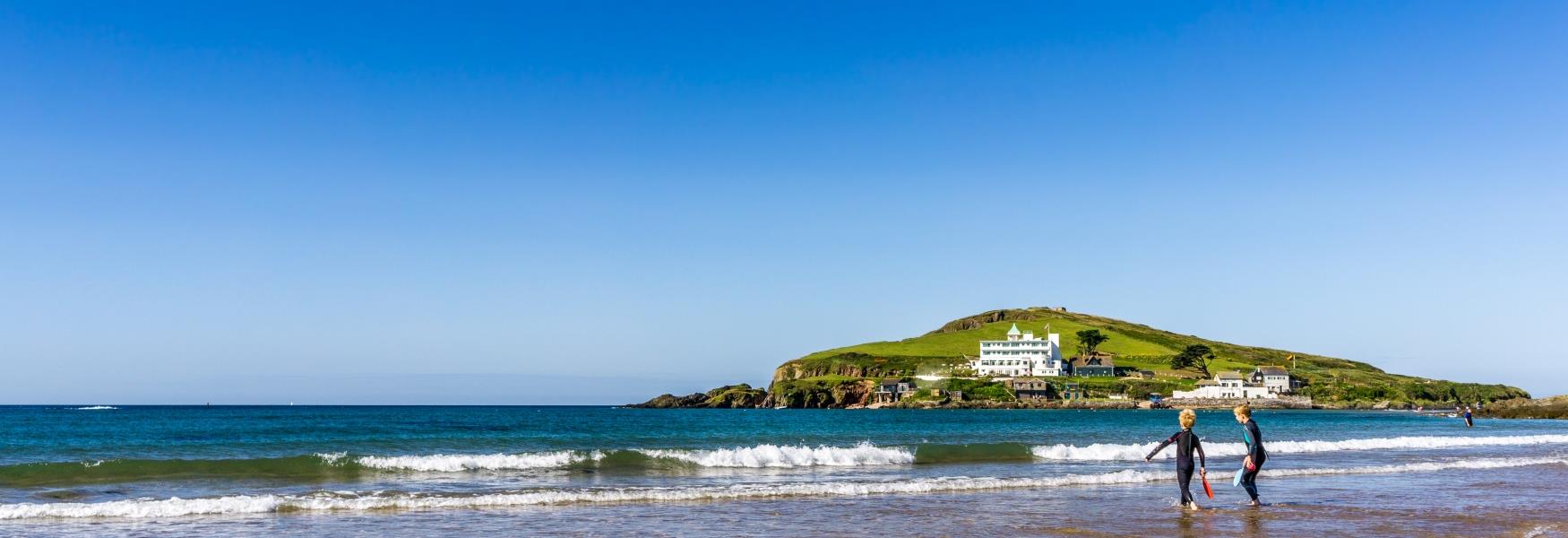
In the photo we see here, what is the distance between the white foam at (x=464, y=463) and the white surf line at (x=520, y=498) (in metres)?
8.56

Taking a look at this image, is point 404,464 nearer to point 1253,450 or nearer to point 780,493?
point 780,493

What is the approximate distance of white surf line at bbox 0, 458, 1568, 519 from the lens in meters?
18.9

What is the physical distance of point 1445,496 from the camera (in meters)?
21.3

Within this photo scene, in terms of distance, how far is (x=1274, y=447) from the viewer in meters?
39.8

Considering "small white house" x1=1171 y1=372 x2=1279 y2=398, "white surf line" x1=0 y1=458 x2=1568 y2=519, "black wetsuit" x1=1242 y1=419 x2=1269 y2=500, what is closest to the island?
"small white house" x1=1171 y1=372 x2=1279 y2=398

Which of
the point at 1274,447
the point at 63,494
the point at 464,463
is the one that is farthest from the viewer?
the point at 1274,447

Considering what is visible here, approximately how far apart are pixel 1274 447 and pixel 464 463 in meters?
30.4

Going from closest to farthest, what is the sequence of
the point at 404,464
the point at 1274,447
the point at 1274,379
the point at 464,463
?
1. the point at 404,464
2. the point at 464,463
3. the point at 1274,447
4. the point at 1274,379

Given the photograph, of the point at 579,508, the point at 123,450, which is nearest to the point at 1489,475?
the point at 579,508

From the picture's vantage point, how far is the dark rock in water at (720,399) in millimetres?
187250

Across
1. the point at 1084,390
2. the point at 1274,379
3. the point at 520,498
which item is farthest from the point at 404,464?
the point at 1274,379

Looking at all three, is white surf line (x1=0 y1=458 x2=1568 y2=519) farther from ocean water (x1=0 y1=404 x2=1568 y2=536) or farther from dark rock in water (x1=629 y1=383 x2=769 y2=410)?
dark rock in water (x1=629 y1=383 x2=769 y2=410)

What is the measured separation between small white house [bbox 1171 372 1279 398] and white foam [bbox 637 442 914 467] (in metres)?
146

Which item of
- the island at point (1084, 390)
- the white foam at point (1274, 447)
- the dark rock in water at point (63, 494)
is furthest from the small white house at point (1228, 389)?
the dark rock in water at point (63, 494)
